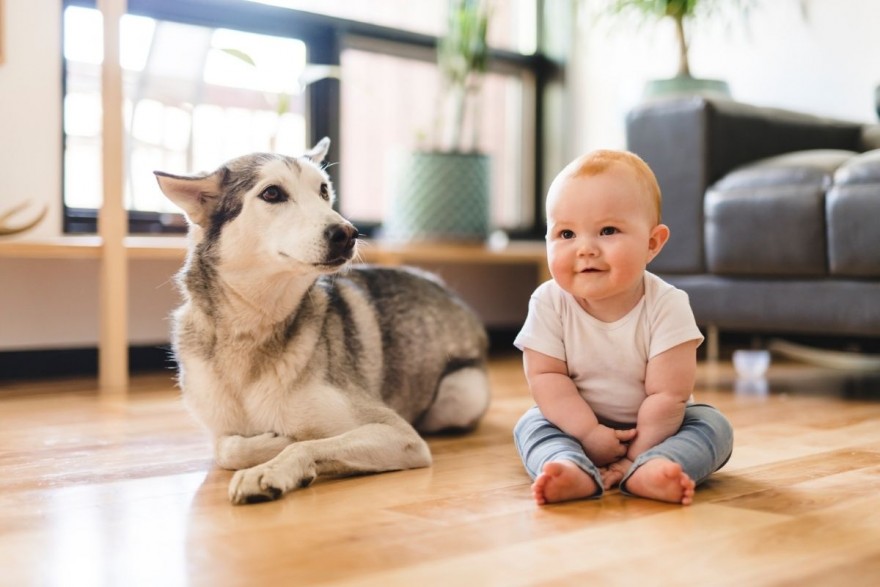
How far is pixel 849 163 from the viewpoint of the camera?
2.57 m

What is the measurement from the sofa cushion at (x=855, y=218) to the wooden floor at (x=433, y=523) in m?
0.61

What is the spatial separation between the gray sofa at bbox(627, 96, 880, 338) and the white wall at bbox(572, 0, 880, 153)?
746 mm

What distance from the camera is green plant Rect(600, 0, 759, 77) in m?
3.68

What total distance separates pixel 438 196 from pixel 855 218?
172 centimetres

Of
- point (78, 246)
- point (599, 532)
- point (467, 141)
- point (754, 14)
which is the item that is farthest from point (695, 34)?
point (599, 532)

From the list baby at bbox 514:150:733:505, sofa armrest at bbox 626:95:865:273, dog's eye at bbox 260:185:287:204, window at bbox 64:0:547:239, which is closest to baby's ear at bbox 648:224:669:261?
baby at bbox 514:150:733:505

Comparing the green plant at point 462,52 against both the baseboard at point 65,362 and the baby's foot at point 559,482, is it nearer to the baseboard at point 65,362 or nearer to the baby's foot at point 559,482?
the baseboard at point 65,362

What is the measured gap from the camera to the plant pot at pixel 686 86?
3.59 meters

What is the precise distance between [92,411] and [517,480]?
4.49ft

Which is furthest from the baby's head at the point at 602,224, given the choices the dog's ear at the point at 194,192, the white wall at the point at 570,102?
the white wall at the point at 570,102

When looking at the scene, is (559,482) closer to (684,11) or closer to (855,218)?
(855,218)

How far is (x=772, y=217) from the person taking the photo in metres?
2.67

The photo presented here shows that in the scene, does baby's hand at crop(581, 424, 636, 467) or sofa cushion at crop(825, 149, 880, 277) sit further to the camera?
sofa cushion at crop(825, 149, 880, 277)

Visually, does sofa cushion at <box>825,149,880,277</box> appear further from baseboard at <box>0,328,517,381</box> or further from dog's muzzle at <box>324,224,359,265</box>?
baseboard at <box>0,328,517,381</box>
